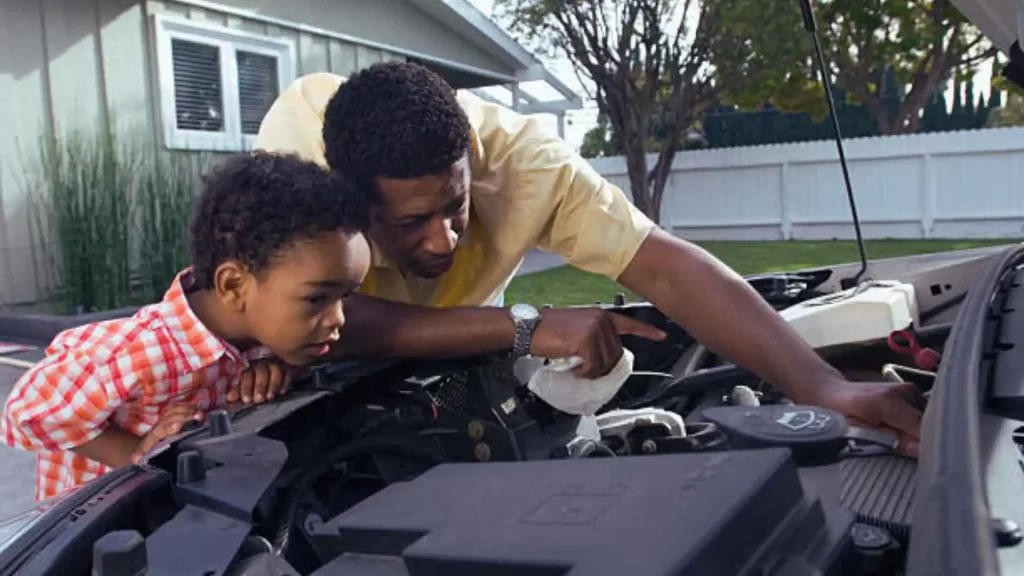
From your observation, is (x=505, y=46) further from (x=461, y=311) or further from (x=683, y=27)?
(x=461, y=311)

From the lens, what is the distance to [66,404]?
1502 mm

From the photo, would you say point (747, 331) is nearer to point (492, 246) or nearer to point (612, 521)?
point (492, 246)

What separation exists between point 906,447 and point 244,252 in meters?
1.08

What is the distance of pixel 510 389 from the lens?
165 centimetres

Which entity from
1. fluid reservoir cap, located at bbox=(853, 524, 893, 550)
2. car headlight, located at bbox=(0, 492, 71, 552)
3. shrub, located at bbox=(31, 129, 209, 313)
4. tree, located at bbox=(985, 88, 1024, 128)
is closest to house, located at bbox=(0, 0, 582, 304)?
shrub, located at bbox=(31, 129, 209, 313)

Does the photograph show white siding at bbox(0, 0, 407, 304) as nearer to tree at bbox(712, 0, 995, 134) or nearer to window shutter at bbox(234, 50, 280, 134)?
window shutter at bbox(234, 50, 280, 134)

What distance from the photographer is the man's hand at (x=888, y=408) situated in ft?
4.16

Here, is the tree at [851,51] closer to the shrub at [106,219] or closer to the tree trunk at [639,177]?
the tree trunk at [639,177]

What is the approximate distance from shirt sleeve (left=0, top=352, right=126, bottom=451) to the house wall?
506 centimetres

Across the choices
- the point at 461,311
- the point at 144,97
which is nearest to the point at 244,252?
the point at 461,311

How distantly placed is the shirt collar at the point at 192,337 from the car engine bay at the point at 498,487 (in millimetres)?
181

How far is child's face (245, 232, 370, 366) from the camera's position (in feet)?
4.98

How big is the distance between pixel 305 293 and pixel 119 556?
2.26ft

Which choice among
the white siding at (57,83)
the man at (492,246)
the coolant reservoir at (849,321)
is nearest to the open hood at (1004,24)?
the coolant reservoir at (849,321)
